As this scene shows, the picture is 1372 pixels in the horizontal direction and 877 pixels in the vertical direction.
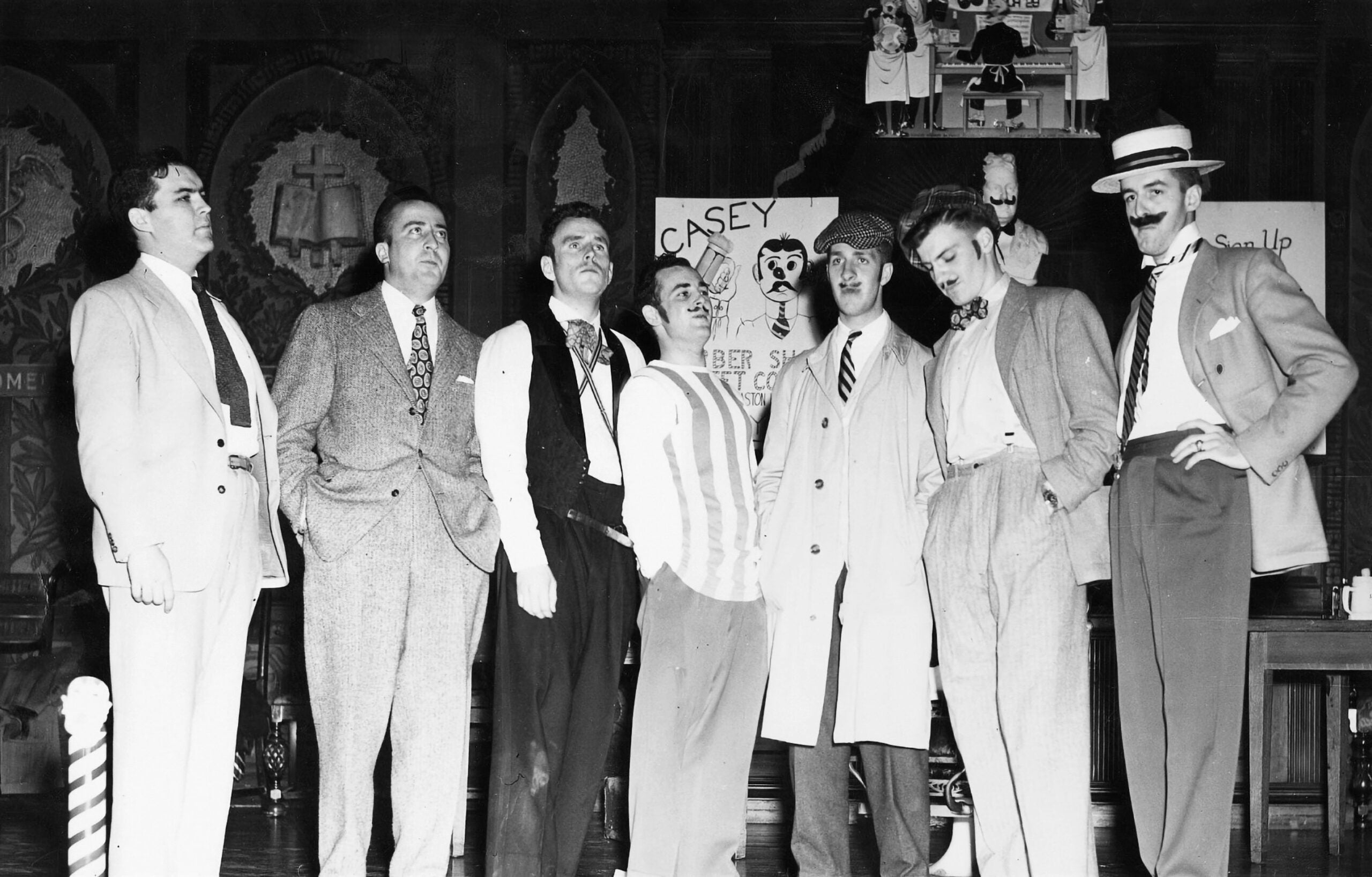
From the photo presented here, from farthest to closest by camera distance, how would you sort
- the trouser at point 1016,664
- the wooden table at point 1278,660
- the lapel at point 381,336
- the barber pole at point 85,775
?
the wooden table at point 1278,660, the lapel at point 381,336, the trouser at point 1016,664, the barber pole at point 85,775

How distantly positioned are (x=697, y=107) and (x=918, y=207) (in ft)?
9.75

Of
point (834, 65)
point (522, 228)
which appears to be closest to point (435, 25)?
point (522, 228)

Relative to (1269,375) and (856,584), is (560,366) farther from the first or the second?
(1269,375)

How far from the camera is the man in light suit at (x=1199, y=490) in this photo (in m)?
3.51

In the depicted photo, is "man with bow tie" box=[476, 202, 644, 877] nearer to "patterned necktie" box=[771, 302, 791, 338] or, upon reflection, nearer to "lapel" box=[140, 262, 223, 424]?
"lapel" box=[140, 262, 223, 424]

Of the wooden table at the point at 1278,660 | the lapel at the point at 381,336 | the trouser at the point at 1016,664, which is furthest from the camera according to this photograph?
the wooden table at the point at 1278,660

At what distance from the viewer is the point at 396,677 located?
12.4 feet

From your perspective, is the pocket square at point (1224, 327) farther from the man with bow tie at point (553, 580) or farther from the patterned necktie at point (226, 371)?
the patterned necktie at point (226, 371)

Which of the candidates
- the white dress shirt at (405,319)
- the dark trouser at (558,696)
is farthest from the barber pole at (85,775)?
the white dress shirt at (405,319)

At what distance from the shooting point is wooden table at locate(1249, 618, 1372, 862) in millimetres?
5039

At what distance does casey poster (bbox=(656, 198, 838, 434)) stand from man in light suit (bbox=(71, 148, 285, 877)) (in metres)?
3.17

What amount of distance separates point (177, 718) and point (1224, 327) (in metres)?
2.92

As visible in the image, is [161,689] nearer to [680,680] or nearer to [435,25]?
[680,680]

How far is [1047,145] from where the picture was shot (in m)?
6.52
